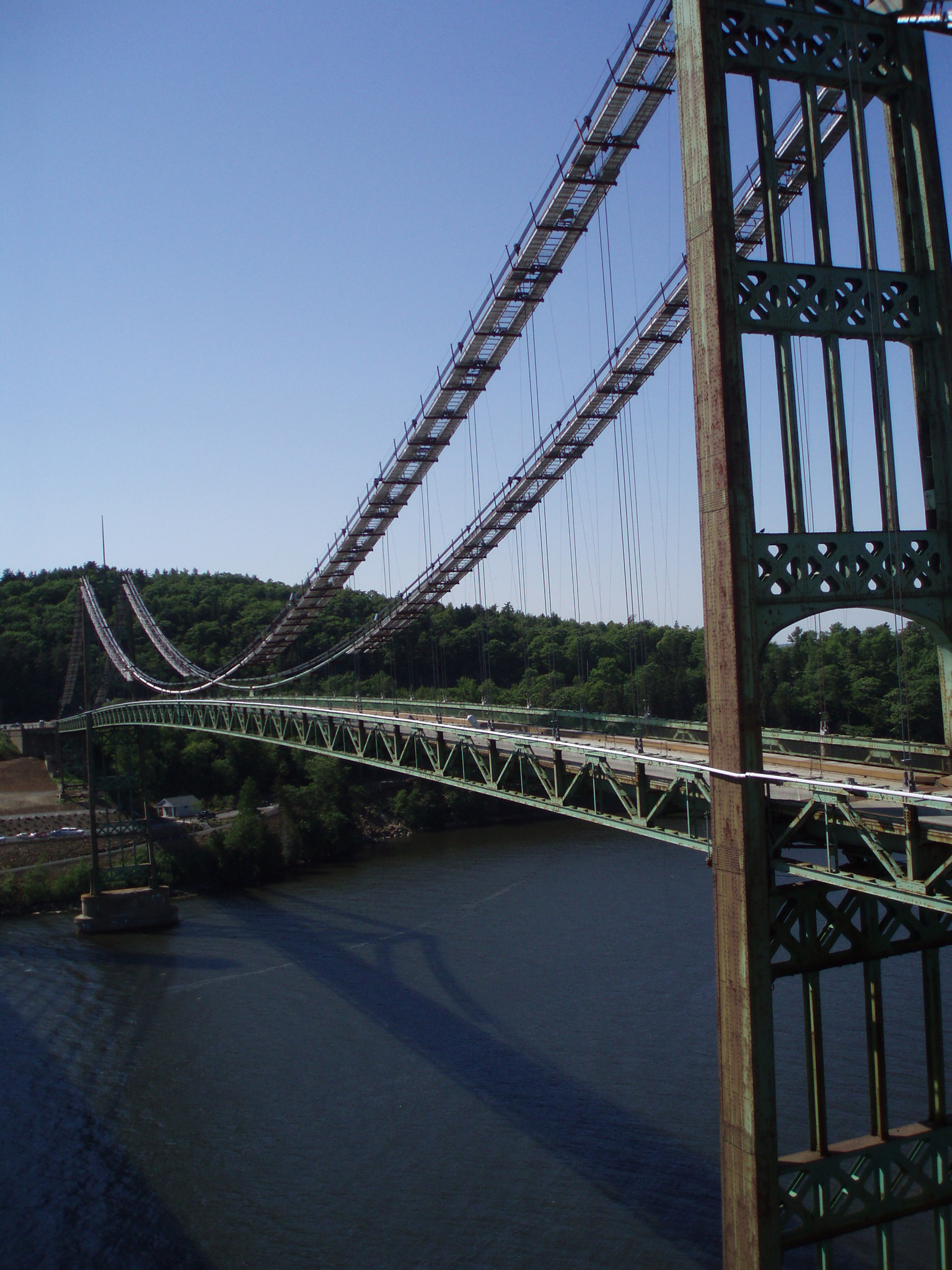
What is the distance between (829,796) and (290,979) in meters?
21.8

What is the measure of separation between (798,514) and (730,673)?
1.35 metres

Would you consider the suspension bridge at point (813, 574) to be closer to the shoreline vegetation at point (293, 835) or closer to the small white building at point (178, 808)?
the shoreline vegetation at point (293, 835)

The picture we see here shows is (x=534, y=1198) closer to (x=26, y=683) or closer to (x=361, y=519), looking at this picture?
(x=361, y=519)

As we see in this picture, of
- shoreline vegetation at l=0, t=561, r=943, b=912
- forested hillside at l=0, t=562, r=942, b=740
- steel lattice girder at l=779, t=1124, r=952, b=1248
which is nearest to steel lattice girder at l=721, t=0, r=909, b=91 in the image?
steel lattice girder at l=779, t=1124, r=952, b=1248

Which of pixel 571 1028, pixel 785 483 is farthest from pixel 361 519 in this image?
pixel 785 483

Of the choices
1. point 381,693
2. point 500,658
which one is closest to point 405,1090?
point 381,693

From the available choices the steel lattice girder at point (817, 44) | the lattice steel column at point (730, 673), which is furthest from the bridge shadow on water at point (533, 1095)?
the steel lattice girder at point (817, 44)

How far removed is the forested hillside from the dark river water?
648 cm

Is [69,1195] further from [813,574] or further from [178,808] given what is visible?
[178,808]

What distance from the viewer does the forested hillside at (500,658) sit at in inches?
1505

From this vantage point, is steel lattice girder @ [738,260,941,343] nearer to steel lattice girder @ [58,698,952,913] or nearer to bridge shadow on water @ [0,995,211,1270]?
steel lattice girder @ [58,698,952,913]

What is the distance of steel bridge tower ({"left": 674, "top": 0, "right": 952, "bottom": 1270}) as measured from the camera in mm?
7266

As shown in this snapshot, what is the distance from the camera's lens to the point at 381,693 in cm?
4288

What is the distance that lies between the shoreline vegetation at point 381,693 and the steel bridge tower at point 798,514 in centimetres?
1956
